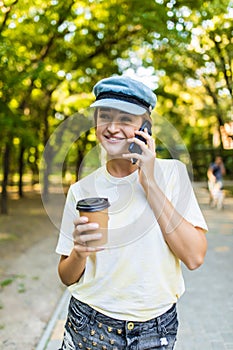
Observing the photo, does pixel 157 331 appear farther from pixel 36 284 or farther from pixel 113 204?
pixel 36 284

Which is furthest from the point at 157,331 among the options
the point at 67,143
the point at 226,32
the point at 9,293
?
the point at 226,32

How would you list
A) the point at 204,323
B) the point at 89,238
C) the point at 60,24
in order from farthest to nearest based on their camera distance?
the point at 60,24 < the point at 204,323 < the point at 89,238

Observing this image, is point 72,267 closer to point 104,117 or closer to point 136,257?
point 136,257

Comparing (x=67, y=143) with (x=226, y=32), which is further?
(x=226, y=32)

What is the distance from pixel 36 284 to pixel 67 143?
5348mm

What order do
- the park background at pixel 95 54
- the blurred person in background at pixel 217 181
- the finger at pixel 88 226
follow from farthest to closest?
the blurred person in background at pixel 217 181
the park background at pixel 95 54
the finger at pixel 88 226

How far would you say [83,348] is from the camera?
1.47 m

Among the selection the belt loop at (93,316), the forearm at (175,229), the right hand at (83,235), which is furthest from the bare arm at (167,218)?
the belt loop at (93,316)

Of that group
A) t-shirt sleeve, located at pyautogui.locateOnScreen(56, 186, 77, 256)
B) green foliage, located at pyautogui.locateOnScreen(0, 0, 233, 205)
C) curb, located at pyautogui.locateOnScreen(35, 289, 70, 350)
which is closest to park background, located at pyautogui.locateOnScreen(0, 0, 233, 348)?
green foliage, located at pyautogui.locateOnScreen(0, 0, 233, 205)

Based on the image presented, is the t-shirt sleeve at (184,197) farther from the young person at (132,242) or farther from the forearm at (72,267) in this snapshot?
the forearm at (72,267)

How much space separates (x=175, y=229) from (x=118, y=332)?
394 millimetres

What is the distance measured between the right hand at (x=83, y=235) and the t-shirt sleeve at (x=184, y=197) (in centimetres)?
33

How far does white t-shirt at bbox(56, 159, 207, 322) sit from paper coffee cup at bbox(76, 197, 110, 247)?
14 cm

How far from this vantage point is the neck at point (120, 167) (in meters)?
1.45
